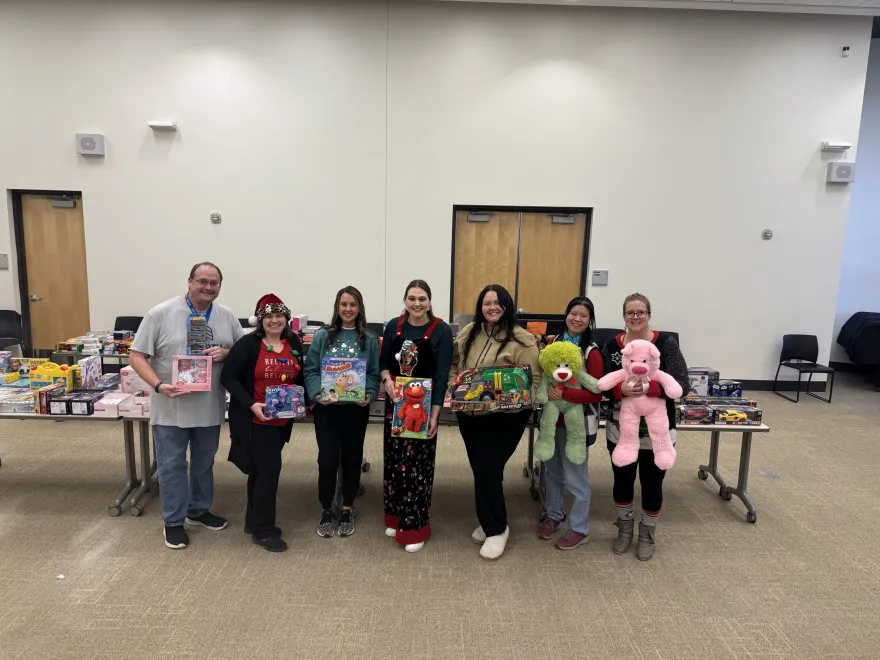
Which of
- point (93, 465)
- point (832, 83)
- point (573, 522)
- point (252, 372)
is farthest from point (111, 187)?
point (832, 83)

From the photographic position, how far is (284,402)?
2.83 meters

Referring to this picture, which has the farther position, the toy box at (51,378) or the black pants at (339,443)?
the toy box at (51,378)

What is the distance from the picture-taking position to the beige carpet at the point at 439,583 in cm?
231

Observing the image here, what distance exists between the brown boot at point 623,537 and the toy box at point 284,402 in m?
1.93

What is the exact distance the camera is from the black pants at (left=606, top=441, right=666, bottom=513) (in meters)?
2.89

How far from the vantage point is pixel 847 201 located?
6410 millimetres

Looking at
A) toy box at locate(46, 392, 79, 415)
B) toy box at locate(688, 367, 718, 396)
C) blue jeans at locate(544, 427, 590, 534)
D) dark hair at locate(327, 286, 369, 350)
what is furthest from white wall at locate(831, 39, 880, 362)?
toy box at locate(46, 392, 79, 415)

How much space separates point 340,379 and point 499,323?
90cm

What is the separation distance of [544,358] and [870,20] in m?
6.60

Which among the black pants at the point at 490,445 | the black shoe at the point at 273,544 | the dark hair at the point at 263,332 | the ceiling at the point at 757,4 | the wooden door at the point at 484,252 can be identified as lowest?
the black shoe at the point at 273,544

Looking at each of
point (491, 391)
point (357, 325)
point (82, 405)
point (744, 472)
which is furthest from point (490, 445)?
point (82, 405)

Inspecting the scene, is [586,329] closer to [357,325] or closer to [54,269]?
[357,325]

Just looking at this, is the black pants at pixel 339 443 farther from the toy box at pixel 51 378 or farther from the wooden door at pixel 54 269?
the wooden door at pixel 54 269

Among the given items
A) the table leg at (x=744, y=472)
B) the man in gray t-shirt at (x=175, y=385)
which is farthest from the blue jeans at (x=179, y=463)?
the table leg at (x=744, y=472)
